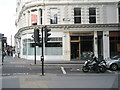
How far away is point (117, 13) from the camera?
33.9 m

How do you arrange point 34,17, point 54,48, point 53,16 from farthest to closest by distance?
point 34,17 → point 54,48 → point 53,16

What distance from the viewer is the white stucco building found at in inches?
1329

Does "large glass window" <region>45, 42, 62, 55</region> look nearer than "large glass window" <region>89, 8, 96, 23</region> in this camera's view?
No

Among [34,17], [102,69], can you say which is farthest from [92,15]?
[102,69]

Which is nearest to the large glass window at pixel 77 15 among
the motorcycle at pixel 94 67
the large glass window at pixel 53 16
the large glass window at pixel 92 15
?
the large glass window at pixel 92 15

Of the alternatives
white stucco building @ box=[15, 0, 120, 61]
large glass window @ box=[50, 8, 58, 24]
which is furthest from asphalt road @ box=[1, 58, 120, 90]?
large glass window @ box=[50, 8, 58, 24]

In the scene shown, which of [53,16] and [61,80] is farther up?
[53,16]

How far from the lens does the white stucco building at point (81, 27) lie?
33.8 metres

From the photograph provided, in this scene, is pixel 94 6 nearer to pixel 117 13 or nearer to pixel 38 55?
pixel 117 13

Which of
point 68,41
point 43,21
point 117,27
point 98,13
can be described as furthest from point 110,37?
point 43,21

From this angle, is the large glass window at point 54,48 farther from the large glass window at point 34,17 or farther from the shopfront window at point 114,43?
the shopfront window at point 114,43

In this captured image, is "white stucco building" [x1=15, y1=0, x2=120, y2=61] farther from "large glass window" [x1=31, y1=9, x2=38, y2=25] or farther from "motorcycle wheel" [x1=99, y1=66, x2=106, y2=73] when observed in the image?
"motorcycle wheel" [x1=99, y1=66, x2=106, y2=73]

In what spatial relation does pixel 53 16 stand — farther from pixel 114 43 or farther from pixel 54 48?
pixel 114 43

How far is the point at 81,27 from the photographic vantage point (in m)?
33.7
